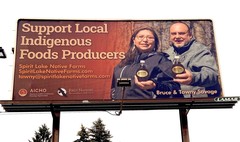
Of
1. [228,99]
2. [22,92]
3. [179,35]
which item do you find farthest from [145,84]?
[22,92]

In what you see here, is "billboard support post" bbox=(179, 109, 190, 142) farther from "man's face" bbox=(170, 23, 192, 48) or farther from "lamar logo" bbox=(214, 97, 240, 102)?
"man's face" bbox=(170, 23, 192, 48)

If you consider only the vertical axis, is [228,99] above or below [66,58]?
below

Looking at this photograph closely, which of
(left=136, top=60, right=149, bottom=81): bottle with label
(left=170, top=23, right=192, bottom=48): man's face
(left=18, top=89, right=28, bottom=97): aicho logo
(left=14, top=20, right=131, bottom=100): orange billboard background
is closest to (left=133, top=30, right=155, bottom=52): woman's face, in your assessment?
(left=14, top=20, right=131, bottom=100): orange billboard background

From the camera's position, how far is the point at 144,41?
12.4 metres

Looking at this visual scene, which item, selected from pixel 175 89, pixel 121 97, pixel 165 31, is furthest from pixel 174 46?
pixel 121 97

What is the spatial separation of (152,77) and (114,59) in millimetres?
1263

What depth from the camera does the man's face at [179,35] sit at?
12430mm

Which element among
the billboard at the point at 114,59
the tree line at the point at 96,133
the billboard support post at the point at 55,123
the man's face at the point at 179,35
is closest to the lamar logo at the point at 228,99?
the billboard at the point at 114,59

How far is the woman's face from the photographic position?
12266 millimetres

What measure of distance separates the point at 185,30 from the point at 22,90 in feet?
17.6

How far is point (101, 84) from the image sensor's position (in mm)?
11570

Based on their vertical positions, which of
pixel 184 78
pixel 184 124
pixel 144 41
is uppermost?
pixel 144 41

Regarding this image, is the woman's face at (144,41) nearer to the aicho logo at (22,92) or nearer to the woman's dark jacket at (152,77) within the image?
the woman's dark jacket at (152,77)

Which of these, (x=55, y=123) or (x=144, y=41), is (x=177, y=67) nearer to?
(x=144, y=41)
